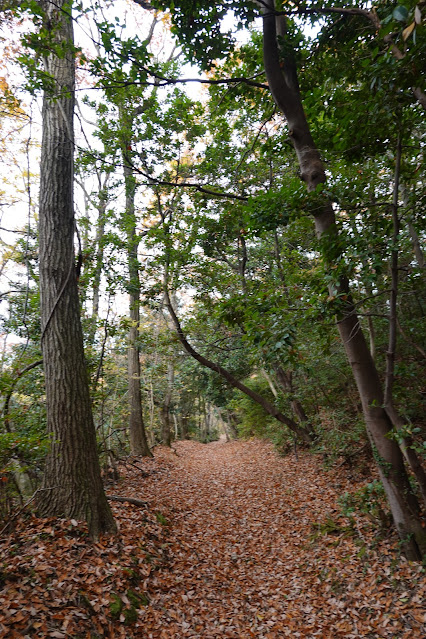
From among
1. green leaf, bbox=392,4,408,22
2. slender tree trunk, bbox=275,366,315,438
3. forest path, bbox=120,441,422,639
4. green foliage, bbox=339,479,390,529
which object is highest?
green leaf, bbox=392,4,408,22

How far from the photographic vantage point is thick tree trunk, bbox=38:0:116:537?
463 cm

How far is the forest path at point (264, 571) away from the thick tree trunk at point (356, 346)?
0.83 m

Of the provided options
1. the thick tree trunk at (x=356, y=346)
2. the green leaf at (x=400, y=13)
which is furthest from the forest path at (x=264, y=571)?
the green leaf at (x=400, y=13)

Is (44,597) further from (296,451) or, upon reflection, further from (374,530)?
(296,451)

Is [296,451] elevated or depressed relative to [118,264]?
depressed

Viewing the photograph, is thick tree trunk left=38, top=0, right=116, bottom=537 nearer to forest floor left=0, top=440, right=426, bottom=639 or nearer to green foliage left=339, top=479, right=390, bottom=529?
forest floor left=0, top=440, right=426, bottom=639

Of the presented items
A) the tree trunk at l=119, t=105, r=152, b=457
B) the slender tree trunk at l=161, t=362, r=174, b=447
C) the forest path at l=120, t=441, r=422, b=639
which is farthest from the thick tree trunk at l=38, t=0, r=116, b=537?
the slender tree trunk at l=161, t=362, r=174, b=447

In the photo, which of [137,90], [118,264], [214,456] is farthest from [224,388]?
[137,90]

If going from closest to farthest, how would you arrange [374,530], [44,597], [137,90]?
1. [44,597]
2. [374,530]
3. [137,90]

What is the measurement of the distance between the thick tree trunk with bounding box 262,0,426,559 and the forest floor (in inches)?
23.9

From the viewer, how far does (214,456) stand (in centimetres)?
1574

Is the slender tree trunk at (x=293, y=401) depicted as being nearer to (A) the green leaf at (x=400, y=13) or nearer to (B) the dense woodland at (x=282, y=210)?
(B) the dense woodland at (x=282, y=210)

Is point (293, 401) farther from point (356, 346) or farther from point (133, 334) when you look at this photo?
point (133, 334)

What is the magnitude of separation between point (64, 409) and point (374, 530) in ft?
16.9
